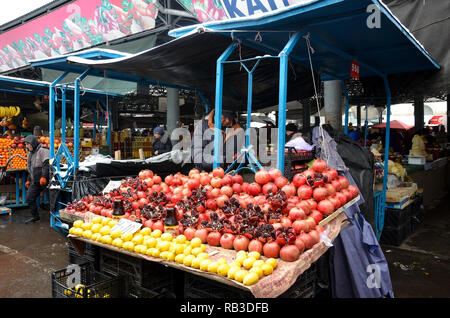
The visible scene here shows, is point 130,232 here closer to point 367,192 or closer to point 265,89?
point 367,192

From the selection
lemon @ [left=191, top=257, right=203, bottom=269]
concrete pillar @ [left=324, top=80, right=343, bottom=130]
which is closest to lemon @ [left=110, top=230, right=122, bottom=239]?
lemon @ [left=191, top=257, right=203, bottom=269]

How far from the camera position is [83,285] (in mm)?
3209

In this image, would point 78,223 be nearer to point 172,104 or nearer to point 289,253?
point 289,253

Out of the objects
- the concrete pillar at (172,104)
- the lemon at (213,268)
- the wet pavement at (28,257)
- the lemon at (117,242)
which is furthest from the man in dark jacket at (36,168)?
the lemon at (213,268)

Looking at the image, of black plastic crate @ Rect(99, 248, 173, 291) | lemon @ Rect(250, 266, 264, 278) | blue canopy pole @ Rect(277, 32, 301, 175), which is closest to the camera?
lemon @ Rect(250, 266, 264, 278)

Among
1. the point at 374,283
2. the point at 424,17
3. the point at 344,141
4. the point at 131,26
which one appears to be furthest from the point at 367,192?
the point at 131,26

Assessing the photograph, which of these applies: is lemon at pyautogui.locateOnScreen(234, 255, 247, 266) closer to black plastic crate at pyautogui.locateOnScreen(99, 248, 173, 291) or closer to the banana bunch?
black plastic crate at pyautogui.locateOnScreen(99, 248, 173, 291)

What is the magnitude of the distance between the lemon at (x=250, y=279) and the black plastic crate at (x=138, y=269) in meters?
1.29

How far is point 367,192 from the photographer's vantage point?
5.01 metres

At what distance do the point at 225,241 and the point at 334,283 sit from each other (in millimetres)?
1572

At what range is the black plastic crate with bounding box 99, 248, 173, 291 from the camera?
10.1ft

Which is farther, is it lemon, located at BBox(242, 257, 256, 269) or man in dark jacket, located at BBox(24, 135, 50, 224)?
man in dark jacket, located at BBox(24, 135, 50, 224)

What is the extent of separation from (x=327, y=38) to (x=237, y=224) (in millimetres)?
2911

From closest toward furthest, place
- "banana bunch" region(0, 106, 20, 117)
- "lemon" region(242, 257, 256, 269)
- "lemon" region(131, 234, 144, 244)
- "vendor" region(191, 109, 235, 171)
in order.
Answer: "lemon" region(242, 257, 256, 269)
"lemon" region(131, 234, 144, 244)
"vendor" region(191, 109, 235, 171)
"banana bunch" region(0, 106, 20, 117)
